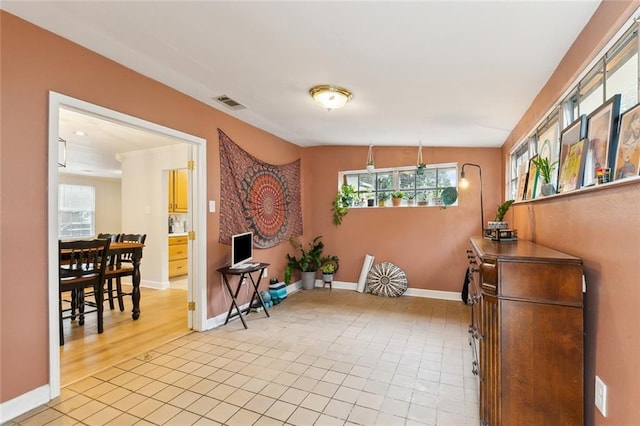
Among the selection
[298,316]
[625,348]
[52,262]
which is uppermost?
[52,262]

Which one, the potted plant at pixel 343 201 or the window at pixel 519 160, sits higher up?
the window at pixel 519 160

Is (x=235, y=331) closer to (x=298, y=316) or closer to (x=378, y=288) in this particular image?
(x=298, y=316)

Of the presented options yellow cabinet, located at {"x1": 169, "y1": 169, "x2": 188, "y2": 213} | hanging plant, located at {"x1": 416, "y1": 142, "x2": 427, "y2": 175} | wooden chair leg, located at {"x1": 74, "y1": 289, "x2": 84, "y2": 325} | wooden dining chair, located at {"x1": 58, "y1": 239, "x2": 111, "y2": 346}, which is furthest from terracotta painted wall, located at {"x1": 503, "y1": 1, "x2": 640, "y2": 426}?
yellow cabinet, located at {"x1": 169, "y1": 169, "x2": 188, "y2": 213}

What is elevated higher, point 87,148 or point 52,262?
point 87,148

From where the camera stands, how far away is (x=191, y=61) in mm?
2379

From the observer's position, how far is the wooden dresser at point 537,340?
1.44 meters

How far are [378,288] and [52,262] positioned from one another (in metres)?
3.89

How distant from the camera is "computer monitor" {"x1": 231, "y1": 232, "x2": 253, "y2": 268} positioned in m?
3.33

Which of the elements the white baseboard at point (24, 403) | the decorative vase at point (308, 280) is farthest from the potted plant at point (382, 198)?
the white baseboard at point (24, 403)

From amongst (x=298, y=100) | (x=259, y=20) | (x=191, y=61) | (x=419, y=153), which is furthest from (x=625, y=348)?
(x=419, y=153)

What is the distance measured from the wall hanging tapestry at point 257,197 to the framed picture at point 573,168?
3.11 meters

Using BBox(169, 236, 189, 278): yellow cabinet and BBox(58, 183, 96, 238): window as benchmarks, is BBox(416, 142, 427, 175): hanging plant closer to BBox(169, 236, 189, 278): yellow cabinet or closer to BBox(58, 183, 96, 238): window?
BBox(169, 236, 189, 278): yellow cabinet

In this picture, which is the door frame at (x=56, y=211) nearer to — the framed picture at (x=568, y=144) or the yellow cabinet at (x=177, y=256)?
the yellow cabinet at (x=177, y=256)

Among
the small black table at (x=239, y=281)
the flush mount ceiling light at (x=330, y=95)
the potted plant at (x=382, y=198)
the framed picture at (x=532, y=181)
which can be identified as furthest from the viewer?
the potted plant at (x=382, y=198)
